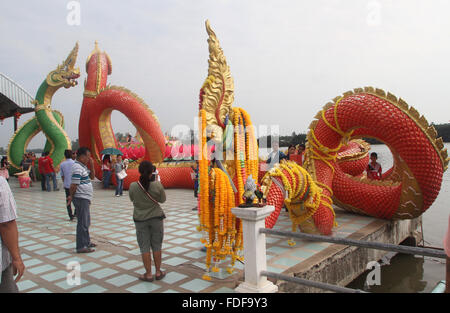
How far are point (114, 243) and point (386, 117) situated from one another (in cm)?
428

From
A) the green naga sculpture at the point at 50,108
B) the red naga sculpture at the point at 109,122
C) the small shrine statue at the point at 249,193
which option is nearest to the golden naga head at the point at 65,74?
the green naga sculpture at the point at 50,108

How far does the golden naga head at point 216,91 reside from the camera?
316 centimetres

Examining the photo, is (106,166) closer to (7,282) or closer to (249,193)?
(249,193)

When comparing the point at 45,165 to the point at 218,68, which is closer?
the point at 218,68

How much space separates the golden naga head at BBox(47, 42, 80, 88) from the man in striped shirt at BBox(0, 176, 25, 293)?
12996mm

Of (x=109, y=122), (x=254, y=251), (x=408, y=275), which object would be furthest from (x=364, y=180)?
(x=109, y=122)

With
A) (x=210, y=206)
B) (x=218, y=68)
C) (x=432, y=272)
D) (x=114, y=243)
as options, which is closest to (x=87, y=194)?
(x=114, y=243)

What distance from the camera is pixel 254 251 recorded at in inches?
103

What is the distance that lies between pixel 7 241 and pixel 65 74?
43.2 ft

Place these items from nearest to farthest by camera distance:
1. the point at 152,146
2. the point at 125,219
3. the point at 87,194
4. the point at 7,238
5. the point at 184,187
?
1. the point at 7,238
2. the point at 87,194
3. the point at 125,219
4. the point at 152,146
5. the point at 184,187

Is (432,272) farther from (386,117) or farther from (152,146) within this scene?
(152,146)

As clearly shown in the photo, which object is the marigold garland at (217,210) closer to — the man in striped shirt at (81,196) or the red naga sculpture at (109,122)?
the man in striped shirt at (81,196)

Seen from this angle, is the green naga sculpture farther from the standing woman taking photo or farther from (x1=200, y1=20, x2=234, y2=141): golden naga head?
(x1=200, y1=20, x2=234, y2=141): golden naga head

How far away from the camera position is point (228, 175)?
3254 mm
